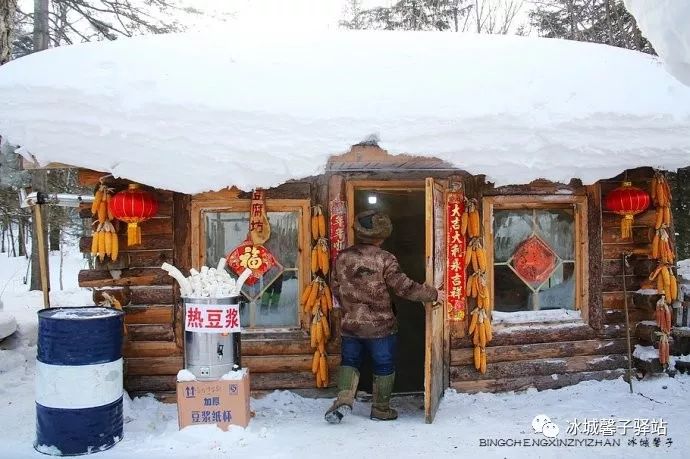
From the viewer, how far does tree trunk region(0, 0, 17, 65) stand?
716 cm

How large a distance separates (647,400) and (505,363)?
1.44 meters

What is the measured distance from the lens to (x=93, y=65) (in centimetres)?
534

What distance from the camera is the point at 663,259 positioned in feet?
19.5

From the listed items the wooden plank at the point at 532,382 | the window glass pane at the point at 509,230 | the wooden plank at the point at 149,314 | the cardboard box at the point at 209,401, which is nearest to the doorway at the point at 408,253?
the wooden plank at the point at 532,382

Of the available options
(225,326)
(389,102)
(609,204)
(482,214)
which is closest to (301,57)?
(389,102)

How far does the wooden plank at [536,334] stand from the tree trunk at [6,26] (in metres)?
6.88

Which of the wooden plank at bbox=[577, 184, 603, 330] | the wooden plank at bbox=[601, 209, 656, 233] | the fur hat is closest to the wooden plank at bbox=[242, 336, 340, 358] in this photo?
the fur hat

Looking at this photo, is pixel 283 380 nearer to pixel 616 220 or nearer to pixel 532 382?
pixel 532 382

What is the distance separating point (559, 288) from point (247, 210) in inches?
144

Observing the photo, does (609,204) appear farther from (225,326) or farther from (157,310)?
(157,310)

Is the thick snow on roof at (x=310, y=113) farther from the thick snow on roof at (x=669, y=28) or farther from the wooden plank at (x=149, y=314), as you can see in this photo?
the thick snow on roof at (x=669, y=28)

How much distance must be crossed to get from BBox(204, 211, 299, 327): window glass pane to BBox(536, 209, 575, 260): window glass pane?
2.83 m

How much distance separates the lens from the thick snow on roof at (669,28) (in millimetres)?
2438

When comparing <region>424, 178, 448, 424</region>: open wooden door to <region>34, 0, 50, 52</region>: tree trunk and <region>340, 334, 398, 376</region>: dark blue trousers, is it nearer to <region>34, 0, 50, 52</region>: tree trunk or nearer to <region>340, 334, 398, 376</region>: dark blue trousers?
<region>340, 334, 398, 376</region>: dark blue trousers
